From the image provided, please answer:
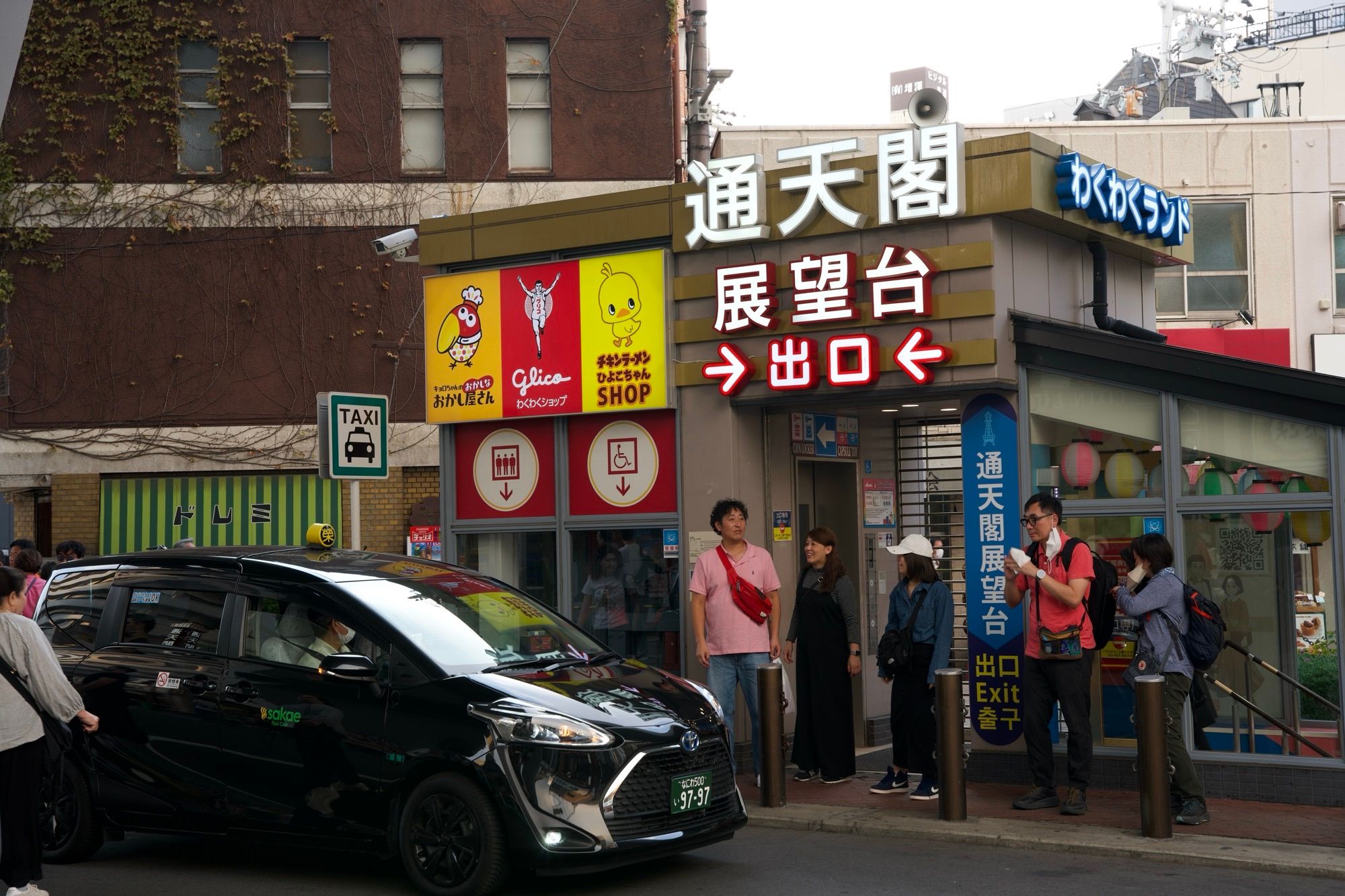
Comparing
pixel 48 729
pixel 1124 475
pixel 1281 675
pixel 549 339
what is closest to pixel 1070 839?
pixel 1281 675

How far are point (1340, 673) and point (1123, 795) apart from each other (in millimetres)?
1677

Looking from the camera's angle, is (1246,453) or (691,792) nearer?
(691,792)

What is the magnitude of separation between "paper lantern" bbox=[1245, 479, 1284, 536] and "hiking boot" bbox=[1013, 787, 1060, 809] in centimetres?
231

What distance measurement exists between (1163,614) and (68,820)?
6.78 m

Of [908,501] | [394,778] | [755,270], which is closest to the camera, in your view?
[394,778]

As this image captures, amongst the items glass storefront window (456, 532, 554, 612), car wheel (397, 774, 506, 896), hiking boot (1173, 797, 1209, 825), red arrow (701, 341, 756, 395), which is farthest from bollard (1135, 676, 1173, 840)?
glass storefront window (456, 532, 554, 612)

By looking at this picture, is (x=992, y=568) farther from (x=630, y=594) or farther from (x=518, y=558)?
(x=518, y=558)

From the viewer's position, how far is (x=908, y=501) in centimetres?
1327

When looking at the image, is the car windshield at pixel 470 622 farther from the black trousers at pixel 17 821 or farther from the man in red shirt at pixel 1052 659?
the man in red shirt at pixel 1052 659

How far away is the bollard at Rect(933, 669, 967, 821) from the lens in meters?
9.07

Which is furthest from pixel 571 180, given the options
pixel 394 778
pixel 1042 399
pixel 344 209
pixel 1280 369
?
pixel 394 778

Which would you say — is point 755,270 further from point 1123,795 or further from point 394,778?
point 394,778

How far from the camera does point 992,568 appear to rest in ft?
34.4

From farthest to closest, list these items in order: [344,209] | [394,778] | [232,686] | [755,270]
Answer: [344,209], [755,270], [232,686], [394,778]
